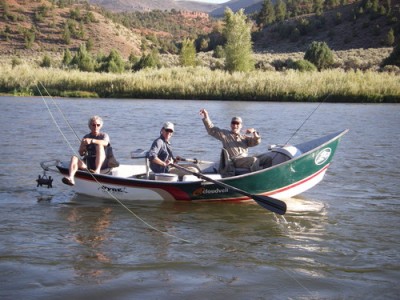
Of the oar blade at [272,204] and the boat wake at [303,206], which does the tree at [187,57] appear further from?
the oar blade at [272,204]

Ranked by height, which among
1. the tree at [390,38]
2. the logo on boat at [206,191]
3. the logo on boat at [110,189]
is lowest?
the logo on boat at [110,189]

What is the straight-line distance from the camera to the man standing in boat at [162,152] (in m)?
Result: 9.27

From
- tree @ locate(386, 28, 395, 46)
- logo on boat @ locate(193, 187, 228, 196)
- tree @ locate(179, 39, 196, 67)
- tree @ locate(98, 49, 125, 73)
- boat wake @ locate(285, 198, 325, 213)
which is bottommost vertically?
boat wake @ locate(285, 198, 325, 213)

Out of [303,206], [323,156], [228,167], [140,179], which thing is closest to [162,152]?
[140,179]

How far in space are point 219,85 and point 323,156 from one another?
21509 millimetres

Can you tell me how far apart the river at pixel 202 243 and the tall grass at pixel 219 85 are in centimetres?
1566

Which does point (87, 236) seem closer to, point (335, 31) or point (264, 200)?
point (264, 200)

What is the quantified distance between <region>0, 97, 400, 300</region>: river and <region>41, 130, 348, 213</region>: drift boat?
0.66ft

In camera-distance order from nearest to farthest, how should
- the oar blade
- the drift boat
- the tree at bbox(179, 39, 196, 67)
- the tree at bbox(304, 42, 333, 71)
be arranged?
the oar blade, the drift boat, the tree at bbox(304, 42, 333, 71), the tree at bbox(179, 39, 196, 67)

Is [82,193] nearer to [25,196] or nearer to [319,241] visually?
[25,196]

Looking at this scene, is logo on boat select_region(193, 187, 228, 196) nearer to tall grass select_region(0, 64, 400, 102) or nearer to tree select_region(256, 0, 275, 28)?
tall grass select_region(0, 64, 400, 102)

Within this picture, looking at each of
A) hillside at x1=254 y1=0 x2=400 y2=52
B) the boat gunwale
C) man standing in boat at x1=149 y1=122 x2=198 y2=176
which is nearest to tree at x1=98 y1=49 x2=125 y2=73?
hillside at x1=254 y1=0 x2=400 y2=52

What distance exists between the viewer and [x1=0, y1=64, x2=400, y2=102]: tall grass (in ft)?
96.9

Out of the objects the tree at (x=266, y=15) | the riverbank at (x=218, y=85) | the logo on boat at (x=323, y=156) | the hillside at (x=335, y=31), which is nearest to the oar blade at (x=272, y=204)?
the logo on boat at (x=323, y=156)
